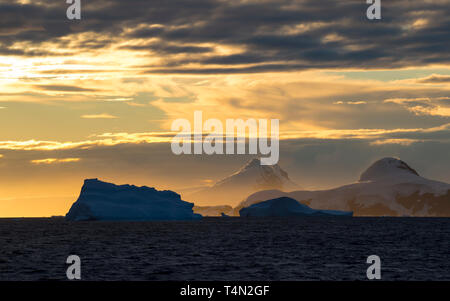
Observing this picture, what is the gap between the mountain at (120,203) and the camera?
18150cm

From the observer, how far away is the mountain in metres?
182

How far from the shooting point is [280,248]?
73.8 meters

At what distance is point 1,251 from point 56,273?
94.0 ft

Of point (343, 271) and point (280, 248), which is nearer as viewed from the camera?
point (343, 271)

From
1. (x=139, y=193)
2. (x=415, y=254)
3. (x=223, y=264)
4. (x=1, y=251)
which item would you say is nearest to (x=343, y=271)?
(x=223, y=264)

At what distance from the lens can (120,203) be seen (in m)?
188

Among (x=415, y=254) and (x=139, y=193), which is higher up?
(x=139, y=193)
